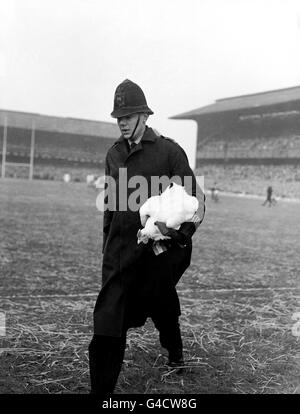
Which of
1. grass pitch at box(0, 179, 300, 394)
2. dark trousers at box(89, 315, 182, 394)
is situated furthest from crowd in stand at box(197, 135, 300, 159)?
dark trousers at box(89, 315, 182, 394)

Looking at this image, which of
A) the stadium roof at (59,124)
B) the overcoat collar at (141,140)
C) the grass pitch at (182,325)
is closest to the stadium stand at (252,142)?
the stadium roof at (59,124)

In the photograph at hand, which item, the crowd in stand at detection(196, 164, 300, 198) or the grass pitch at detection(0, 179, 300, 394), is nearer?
the grass pitch at detection(0, 179, 300, 394)

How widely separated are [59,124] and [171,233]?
4736 cm

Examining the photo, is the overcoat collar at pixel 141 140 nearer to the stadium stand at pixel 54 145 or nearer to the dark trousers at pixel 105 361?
the dark trousers at pixel 105 361

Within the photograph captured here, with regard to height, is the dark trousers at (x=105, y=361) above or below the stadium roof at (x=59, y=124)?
below

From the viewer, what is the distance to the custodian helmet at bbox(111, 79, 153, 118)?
285 cm

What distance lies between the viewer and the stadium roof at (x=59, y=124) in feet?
155

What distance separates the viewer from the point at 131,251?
2.86 metres

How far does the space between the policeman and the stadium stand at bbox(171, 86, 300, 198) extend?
104 feet

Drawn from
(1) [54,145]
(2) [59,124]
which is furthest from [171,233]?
(2) [59,124]

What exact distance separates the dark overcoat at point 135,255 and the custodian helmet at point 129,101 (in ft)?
0.55

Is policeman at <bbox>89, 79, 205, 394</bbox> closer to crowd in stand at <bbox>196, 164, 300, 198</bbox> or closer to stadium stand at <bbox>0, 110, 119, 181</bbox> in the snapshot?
crowd in stand at <bbox>196, 164, 300, 198</bbox>

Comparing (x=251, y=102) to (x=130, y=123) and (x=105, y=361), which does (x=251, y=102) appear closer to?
(x=130, y=123)

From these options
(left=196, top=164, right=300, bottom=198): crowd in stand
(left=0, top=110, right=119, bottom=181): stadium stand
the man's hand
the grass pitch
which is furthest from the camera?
(left=0, top=110, right=119, bottom=181): stadium stand
